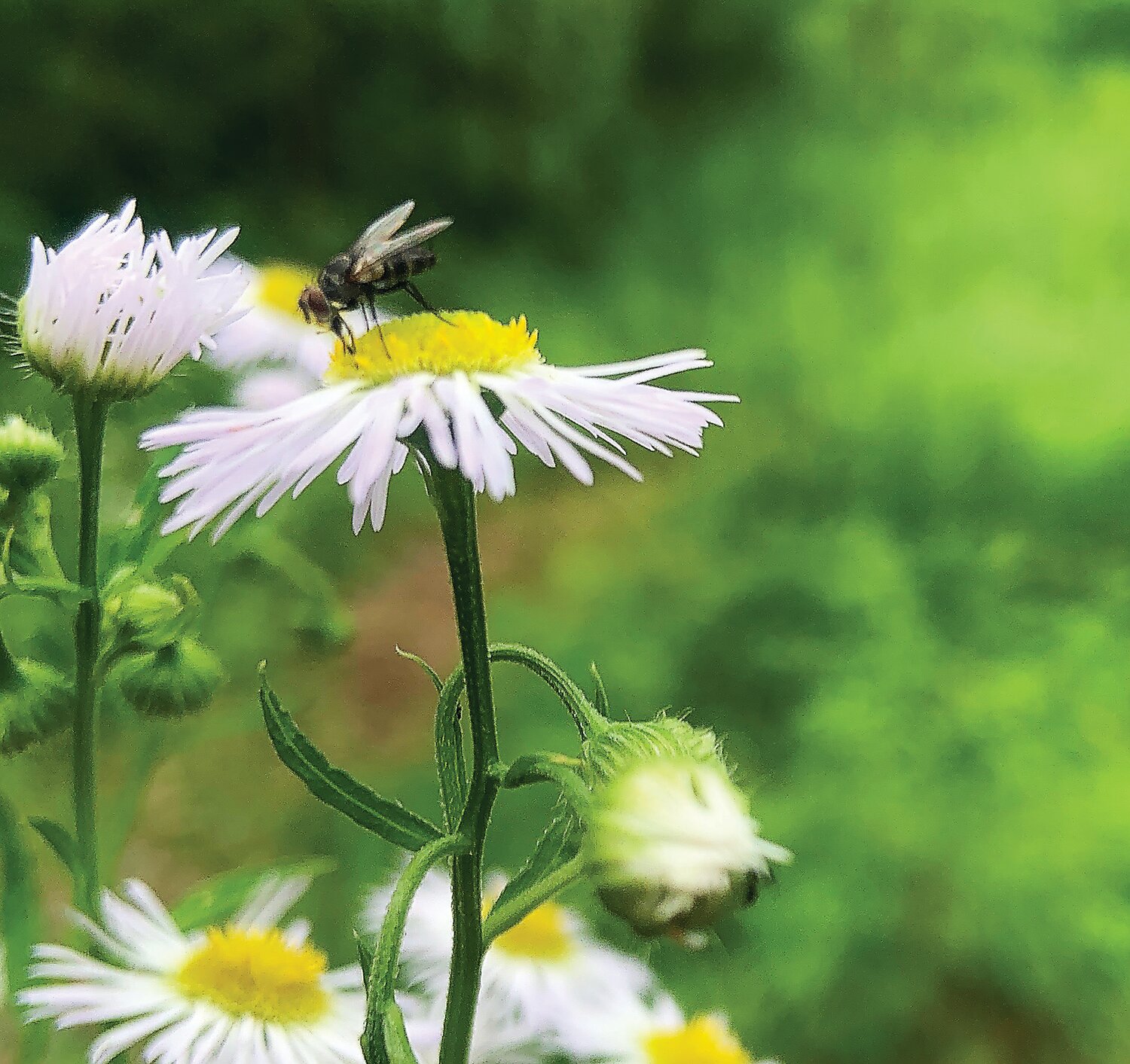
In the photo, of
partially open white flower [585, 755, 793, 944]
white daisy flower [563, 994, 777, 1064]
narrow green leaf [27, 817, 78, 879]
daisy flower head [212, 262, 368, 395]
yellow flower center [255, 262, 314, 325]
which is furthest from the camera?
yellow flower center [255, 262, 314, 325]

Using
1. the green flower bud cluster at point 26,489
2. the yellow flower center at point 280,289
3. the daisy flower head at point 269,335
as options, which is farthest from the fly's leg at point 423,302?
the yellow flower center at point 280,289

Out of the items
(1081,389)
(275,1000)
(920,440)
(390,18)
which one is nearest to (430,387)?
(275,1000)

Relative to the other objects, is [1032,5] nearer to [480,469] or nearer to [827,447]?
[827,447]

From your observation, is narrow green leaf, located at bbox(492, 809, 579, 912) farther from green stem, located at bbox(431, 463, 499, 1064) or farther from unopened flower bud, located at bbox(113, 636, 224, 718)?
unopened flower bud, located at bbox(113, 636, 224, 718)

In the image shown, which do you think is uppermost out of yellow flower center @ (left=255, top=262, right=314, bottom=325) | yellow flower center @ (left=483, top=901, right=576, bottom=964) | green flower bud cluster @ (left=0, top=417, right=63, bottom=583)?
yellow flower center @ (left=255, top=262, right=314, bottom=325)

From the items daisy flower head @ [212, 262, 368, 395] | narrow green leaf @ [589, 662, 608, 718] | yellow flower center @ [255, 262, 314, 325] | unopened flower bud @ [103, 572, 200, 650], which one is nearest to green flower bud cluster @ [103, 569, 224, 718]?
unopened flower bud @ [103, 572, 200, 650]

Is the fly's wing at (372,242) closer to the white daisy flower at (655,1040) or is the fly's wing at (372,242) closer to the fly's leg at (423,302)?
the fly's leg at (423,302)

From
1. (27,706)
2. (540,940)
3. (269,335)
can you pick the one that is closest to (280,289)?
(269,335)
